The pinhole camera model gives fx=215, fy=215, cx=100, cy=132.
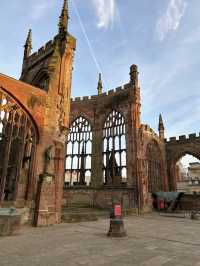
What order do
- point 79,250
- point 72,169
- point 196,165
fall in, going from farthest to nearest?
point 196,165 → point 72,169 → point 79,250

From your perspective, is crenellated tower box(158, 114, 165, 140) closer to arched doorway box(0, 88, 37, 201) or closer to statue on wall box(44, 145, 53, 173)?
statue on wall box(44, 145, 53, 173)

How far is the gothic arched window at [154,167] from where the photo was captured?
91.2 ft

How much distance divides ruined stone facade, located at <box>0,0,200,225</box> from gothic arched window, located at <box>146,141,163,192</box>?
0.43ft

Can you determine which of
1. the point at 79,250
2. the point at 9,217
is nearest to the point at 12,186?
the point at 9,217

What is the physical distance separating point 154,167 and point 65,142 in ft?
59.9

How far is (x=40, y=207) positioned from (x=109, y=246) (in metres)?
5.82

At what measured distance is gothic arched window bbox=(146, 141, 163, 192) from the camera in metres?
27.8

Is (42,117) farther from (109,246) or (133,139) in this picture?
(133,139)


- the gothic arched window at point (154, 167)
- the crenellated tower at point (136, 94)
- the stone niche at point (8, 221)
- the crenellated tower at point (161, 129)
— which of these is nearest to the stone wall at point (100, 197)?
the gothic arched window at point (154, 167)

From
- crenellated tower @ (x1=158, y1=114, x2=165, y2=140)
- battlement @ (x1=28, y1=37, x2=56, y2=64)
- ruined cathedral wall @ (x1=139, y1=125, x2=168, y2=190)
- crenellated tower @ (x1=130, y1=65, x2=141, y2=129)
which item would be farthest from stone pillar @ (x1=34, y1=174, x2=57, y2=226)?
crenellated tower @ (x1=158, y1=114, x2=165, y2=140)

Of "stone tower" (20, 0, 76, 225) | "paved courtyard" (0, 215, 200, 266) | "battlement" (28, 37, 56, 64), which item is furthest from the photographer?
"battlement" (28, 37, 56, 64)

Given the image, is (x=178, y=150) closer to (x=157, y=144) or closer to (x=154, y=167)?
(x=157, y=144)

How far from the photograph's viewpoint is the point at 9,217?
7852 millimetres

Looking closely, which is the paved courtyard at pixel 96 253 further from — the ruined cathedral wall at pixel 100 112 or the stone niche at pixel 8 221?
the ruined cathedral wall at pixel 100 112
